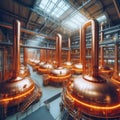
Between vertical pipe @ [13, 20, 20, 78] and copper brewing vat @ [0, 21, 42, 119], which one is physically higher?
vertical pipe @ [13, 20, 20, 78]

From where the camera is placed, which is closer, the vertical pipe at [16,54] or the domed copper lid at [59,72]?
the vertical pipe at [16,54]

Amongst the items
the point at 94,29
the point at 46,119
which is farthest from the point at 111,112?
the point at 94,29

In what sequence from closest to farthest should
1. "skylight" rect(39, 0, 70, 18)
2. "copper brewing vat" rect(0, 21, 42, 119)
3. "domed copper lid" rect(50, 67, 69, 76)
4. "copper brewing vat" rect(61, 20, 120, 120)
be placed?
"copper brewing vat" rect(61, 20, 120, 120), "copper brewing vat" rect(0, 21, 42, 119), "skylight" rect(39, 0, 70, 18), "domed copper lid" rect(50, 67, 69, 76)

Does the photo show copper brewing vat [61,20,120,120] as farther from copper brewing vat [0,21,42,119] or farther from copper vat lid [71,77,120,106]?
copper brewing vat [0,21,42,119]

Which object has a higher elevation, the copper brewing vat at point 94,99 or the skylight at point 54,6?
the skylight at point 54,6

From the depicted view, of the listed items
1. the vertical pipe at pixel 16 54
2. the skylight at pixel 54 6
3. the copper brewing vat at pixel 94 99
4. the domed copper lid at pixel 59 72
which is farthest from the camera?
the domed copper lid at pixel 59 72

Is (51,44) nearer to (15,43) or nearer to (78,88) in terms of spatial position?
(15,43)

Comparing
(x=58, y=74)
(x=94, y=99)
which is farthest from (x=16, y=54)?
(x=94, y=99)

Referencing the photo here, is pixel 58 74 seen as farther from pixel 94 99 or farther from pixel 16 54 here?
pixel 94 99

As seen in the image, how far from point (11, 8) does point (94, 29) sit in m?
5.82

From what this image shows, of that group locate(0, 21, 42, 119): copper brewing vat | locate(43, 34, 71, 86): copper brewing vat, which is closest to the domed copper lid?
locate(43, 34, 71, 86): copper brewing vat

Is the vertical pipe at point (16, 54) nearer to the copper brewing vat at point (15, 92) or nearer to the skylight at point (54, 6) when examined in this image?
the copper brewing vat at point (15, 92)

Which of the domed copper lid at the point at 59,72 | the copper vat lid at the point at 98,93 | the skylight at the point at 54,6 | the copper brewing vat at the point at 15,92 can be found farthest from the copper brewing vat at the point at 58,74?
the copper vat lid at the point at 98,93

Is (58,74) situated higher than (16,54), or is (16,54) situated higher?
(16,54)
